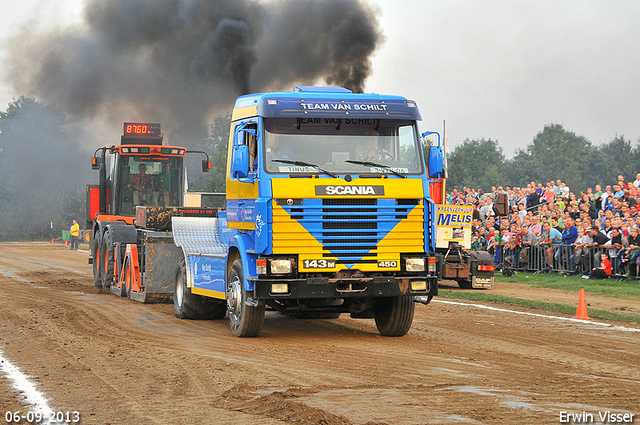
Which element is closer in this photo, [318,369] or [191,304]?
[318,369]

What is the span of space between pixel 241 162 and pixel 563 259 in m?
15.9

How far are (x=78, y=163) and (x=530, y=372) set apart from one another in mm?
64090

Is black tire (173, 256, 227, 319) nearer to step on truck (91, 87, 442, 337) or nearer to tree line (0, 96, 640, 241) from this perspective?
step on truck (91, 87, 442, 337)

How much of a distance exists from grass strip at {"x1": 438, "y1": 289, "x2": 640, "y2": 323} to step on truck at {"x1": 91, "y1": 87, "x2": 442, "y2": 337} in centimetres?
508

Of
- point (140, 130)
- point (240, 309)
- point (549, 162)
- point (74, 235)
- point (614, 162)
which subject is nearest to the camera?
point (240, 309)

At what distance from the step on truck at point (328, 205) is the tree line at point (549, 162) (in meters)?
67.9

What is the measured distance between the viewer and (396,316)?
11211 mm

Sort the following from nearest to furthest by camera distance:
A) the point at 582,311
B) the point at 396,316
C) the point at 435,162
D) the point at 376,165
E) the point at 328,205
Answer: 1. the point at 328,205
2. the point at 376,165
3. the point at 435,162
4. the point at 396,316
5. the point at 582,311

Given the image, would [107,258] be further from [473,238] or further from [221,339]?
[473,238]

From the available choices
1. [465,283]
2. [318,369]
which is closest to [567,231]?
[465,283]

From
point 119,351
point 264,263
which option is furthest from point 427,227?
point 119,351

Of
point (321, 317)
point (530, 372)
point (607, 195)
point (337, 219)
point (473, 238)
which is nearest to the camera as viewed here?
point (530, 372)

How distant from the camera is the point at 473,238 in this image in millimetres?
28000

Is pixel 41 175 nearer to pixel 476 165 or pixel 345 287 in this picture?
pixel 476 165
